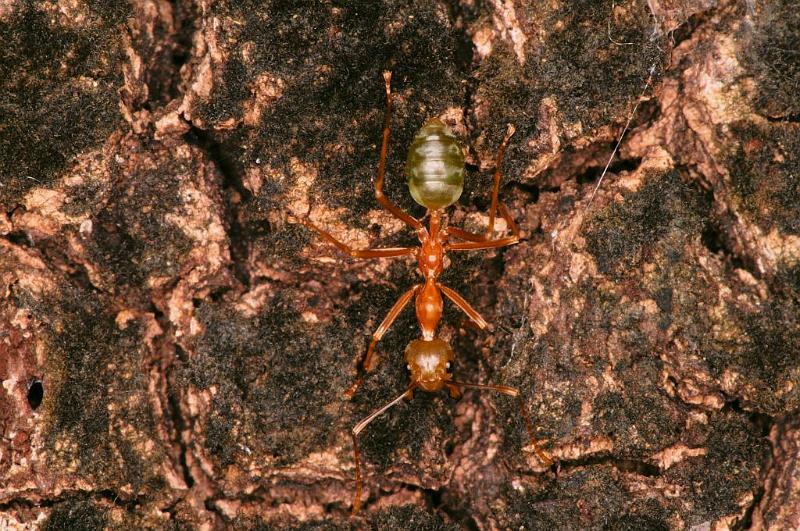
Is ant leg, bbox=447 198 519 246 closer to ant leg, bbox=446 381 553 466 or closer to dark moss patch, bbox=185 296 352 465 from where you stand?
ant leg, bbox=446 381 553 466

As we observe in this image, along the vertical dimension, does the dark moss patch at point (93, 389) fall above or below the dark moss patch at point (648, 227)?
below

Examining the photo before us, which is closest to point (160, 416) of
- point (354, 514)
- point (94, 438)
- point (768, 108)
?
point (94, 438)

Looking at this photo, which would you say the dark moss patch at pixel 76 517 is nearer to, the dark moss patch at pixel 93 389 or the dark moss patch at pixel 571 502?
the dark moss patch at pixel 93 389

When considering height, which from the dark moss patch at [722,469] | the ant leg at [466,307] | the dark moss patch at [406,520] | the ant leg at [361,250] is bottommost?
the dark moss patch at [406,520]

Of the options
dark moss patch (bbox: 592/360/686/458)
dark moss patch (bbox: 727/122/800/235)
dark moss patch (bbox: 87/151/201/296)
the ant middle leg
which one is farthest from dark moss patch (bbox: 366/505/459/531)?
dark moss patch (bbox: 727/122/800/235)

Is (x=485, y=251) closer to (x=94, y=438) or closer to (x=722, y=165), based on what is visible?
(x=722, y=165)

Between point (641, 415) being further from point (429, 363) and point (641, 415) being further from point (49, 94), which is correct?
point (49, 94)

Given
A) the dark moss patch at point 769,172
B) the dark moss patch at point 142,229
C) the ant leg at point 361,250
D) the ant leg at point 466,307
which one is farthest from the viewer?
the ant leg at point 466,307

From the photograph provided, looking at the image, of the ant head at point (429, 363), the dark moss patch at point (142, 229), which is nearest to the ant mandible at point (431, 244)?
the ant head at point (429, 363)
